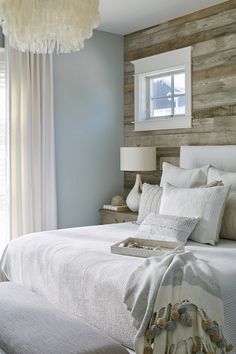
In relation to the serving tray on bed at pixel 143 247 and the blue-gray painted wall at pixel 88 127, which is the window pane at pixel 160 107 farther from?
the serving tray on bed at pixel 143 247

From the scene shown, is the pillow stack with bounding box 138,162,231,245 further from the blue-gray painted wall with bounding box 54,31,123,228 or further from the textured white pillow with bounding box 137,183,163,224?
the blue-gray painted wall with bounding box 54,31,123,228

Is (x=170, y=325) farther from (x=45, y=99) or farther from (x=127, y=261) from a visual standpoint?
(x=45, y=99)

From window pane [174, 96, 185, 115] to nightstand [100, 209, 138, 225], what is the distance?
1.13 meters

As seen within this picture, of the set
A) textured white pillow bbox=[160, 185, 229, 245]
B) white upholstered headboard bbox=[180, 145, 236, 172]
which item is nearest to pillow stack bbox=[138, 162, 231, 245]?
textured white pillow bbox=[160, 185, 229, 245]

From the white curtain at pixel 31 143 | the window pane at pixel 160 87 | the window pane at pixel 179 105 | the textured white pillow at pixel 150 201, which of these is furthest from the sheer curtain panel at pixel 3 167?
the window pane at pixel 179 105

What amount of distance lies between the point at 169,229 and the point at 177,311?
1078 millimetres

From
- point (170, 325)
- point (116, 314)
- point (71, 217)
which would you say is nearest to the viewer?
point (170, 325)

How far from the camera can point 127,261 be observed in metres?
2.72

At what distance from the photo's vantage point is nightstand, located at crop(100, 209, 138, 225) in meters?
4.72

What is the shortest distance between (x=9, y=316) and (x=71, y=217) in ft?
8.51

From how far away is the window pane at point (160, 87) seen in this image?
507cm

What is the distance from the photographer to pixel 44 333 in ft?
7.55

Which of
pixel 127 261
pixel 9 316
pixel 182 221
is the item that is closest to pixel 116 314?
pixel 127 261

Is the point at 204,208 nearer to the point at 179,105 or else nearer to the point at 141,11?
the point at 179,105
